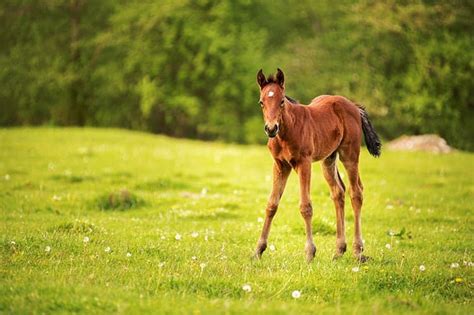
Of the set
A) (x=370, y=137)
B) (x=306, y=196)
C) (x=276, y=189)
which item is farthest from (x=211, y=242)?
(x=370, y=137)

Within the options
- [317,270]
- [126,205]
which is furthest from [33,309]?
[126,205]

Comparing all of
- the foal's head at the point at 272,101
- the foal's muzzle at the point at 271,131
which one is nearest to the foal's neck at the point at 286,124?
the foal's head at the point at 272,101

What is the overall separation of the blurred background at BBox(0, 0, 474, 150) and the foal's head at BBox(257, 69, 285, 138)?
34.1 m

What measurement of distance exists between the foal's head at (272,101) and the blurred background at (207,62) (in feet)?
112

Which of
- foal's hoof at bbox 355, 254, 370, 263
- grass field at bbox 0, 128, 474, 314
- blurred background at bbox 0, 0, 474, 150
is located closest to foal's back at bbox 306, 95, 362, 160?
foal's hoof at bbox 355, 254, 370, 263

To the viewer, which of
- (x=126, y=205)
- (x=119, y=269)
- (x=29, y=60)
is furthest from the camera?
(x=29, y=60)

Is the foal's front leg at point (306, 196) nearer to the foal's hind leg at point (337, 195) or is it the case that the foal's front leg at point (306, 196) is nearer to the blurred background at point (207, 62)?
the foal's hind leg at point (337, 195)

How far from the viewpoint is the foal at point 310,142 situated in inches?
368

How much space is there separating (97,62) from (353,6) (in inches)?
769

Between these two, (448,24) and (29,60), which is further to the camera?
(29,60)

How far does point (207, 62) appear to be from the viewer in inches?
1901

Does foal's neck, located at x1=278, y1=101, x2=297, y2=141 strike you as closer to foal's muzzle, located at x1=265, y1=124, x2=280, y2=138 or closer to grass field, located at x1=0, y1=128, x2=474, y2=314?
foal's muzzle, located at x1=265, y1=124, x2=280, y2=138

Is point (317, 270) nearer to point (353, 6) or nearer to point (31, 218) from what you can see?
point (31, 218)

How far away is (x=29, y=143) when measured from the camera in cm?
2928
